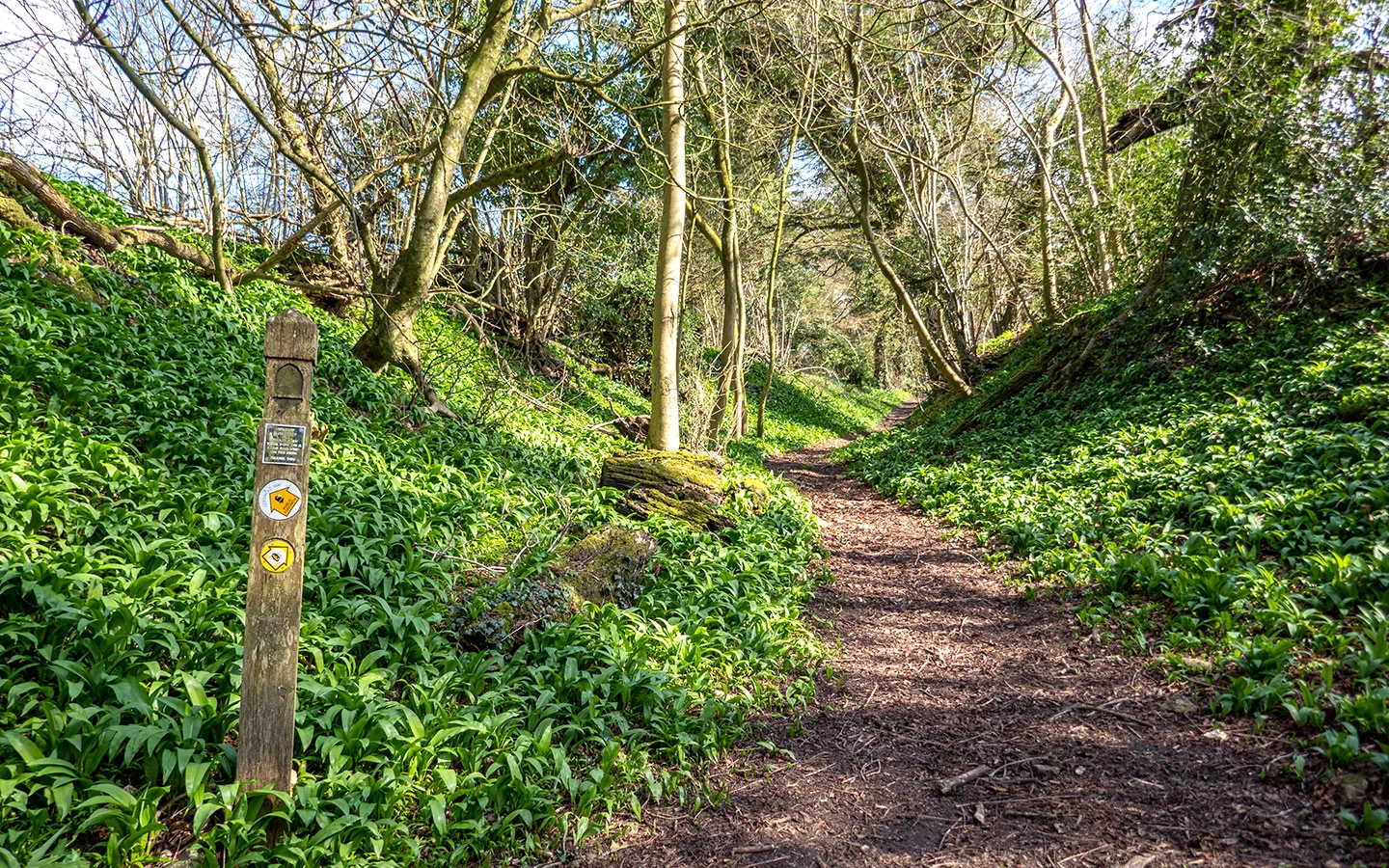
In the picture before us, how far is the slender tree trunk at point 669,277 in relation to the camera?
7.82 m

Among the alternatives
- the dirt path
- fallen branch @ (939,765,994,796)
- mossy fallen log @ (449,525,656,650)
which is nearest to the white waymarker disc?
mossy fallen log @ (449,525,656,650)

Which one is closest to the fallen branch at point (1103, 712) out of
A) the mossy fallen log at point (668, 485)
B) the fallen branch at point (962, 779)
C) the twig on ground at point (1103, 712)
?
the twig on ground at point (1103, 712)

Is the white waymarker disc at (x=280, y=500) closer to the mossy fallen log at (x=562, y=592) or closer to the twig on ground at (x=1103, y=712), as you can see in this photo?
the mossy fallen log at (x=562, y=592)

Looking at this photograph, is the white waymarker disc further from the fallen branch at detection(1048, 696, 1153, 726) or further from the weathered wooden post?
the fallen branch at detection(1048, 696, 1153, 726)

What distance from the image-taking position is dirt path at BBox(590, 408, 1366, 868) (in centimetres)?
256

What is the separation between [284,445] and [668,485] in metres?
4.47

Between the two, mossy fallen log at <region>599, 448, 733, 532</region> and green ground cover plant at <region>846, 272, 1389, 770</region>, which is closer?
green ground cover plant at <region>846, 272, 1389, 770</region>

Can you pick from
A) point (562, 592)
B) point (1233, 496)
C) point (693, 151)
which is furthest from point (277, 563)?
point (693, 151)

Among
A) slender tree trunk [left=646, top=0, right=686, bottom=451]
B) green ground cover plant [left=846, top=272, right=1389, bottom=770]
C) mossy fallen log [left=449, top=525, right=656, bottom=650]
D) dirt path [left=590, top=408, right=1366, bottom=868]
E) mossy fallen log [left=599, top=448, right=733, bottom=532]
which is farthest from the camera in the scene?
slender tree trunk [left=646, top=0, right=686, bottom=451]

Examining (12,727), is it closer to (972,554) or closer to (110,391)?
(110,391)

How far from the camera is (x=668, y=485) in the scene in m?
6.74

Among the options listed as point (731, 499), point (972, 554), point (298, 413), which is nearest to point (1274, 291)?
point (972, 554)

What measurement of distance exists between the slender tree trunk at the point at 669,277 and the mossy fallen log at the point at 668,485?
24.2 inches

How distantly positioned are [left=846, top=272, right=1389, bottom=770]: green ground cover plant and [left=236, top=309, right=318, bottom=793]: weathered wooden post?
4.12 metres
